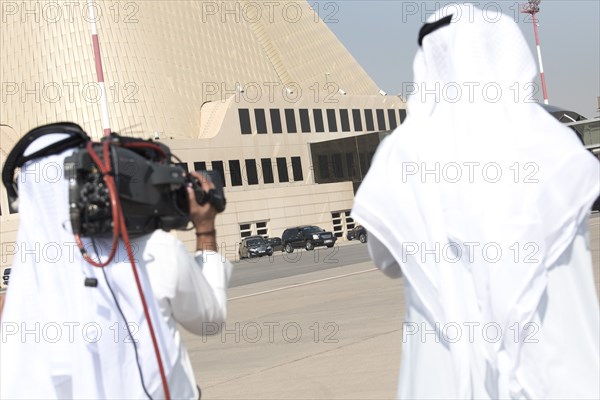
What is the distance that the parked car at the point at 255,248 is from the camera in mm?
40281

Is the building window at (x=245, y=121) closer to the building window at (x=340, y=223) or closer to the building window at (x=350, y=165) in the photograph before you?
the building window at (x=350, y=165)

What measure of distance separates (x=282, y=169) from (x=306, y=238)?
37.7 ft

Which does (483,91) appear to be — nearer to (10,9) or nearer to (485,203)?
(485,203)

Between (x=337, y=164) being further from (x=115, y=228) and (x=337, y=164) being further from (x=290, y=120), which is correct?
(x=115, y=228)

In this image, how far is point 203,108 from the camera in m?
53.1

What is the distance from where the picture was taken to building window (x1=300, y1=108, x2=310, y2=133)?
5294 centimetres

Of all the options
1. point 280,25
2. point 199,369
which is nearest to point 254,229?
point 280,25

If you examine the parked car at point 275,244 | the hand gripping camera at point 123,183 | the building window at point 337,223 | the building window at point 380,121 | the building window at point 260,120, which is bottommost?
the building window at point 337,223

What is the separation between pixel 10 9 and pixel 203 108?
12.7m

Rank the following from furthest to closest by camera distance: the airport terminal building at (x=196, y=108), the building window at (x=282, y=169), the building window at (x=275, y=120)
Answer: the building window at (x=282, y=169)
the building window at (x=275, y=120)
the airport terminal building at (x=196, y=108)

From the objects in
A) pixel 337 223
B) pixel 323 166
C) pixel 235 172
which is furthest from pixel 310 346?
pixel 323 166

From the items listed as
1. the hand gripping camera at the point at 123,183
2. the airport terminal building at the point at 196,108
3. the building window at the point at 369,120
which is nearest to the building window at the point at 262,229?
the airport terminal building at the point at 196,108

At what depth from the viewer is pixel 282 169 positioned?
51.6 meters

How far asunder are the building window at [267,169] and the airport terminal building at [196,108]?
0.06 m
